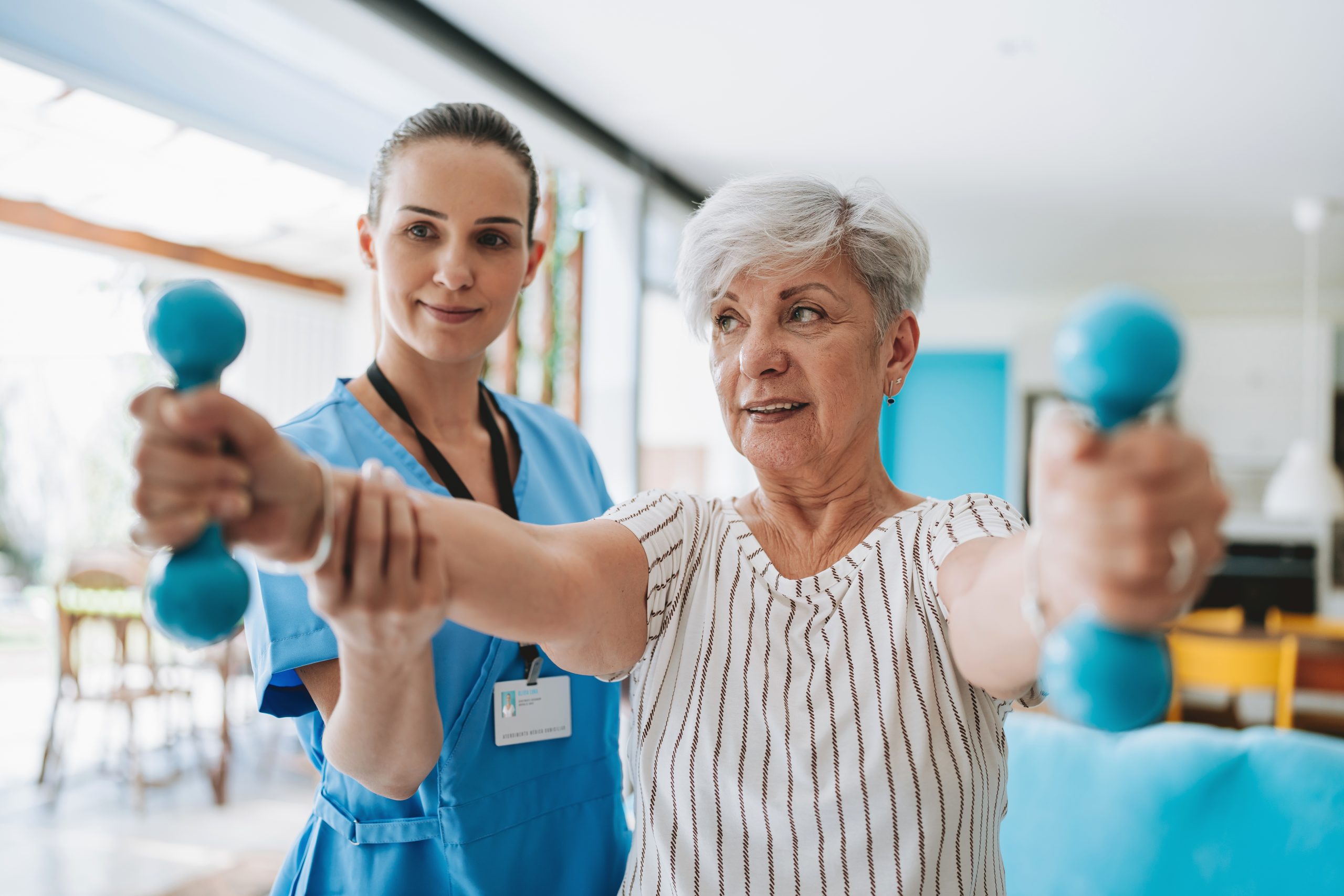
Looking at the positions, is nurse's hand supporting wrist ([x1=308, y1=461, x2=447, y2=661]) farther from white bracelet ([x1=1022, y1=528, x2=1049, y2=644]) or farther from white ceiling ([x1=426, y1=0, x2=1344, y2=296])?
white ceiling ([x1=426, y1=0, x2=1344, y2=296])

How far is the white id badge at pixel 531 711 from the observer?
4.22ft

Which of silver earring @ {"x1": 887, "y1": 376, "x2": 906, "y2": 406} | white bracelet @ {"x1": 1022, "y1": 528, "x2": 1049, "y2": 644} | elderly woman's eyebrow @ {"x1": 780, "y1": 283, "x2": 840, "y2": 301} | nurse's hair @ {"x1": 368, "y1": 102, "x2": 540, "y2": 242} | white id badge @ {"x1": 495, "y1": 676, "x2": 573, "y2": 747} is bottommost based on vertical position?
white id badge @ {"x1": 495, "y1": 676, "x2": 573, "y2": 747}

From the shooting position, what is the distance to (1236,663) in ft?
14.0

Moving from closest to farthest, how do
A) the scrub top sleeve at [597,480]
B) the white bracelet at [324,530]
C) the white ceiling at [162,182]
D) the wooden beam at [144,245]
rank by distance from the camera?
the white bracelet at [324,530] → the scrub top sleeve at [597,480] → the white ceiling at [162,182] → the wooden beam at [144,245]

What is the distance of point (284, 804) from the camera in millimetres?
4438

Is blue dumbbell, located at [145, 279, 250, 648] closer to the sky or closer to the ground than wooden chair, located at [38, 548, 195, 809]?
closer to the sky

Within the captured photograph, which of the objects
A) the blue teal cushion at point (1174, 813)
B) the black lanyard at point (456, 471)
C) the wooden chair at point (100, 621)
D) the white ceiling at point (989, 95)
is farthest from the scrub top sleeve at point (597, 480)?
the wooden chair at point (100, 621)

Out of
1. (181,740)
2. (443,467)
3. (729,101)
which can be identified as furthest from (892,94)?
(181,740)

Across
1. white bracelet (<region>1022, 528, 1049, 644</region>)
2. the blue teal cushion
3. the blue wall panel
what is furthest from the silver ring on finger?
the blue wall panel

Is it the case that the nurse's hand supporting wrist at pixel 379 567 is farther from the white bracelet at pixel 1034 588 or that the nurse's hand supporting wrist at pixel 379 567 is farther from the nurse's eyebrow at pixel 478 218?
the nurse's eyebrow at pixel 478 218

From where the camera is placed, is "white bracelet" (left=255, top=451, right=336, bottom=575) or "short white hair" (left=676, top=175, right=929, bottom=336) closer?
"white bracelet" (left=255, top=451, right=336, bottom=575)

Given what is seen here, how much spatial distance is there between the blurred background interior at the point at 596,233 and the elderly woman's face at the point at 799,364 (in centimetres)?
105

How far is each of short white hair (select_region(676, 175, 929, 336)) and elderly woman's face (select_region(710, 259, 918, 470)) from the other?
0.6 inches

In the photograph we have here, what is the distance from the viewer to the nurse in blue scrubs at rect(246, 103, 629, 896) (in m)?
1.22
